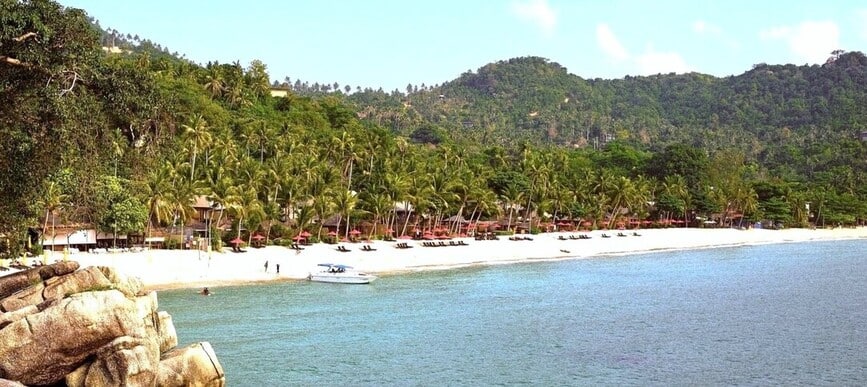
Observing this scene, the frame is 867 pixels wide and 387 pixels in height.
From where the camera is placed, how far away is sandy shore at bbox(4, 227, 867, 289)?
5319 cm

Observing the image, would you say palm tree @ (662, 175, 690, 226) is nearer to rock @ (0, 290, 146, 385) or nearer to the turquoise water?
the turquoise water

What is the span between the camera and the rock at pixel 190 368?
72.6 ft

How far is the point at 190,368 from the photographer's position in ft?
74.9

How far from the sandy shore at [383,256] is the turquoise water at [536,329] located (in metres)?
3.81

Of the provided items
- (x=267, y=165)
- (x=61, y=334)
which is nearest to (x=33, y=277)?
(x=61, y=334)

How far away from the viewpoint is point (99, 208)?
88.6 ft

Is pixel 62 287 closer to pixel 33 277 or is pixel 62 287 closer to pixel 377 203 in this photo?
pixel 33 277

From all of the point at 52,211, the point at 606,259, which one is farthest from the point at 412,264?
the point at 52,211

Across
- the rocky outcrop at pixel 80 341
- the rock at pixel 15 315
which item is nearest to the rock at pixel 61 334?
the rocky outcrop at pixel 80 341

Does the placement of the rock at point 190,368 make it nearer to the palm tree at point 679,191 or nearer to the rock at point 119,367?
the rock at point 119,367

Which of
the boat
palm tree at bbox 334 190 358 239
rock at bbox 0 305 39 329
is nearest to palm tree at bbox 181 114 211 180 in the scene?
palm tree at bbox 334 190 358 239

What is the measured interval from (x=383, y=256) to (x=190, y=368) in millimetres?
46175

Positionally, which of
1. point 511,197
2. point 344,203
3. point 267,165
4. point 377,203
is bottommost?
point 344,203

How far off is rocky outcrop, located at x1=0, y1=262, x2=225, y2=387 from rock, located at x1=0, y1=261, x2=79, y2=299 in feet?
4.08
